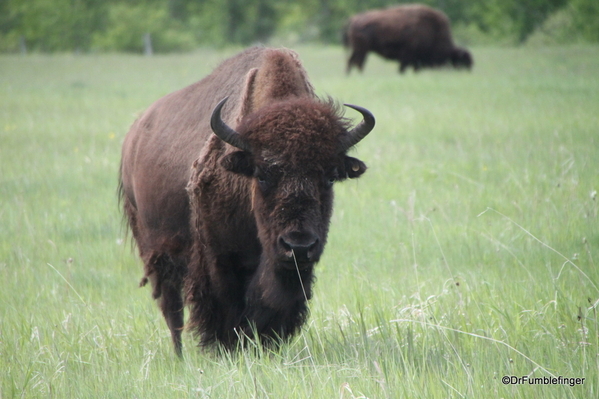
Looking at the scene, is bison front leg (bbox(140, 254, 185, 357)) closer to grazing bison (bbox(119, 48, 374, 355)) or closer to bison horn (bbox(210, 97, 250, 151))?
grazing bison (bbox(119, 48, 374, 355))

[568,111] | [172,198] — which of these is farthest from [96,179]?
[568,111]

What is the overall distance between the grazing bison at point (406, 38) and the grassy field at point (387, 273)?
1257cm

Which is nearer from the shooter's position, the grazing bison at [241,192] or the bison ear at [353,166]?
the grazing bison at [241,192]

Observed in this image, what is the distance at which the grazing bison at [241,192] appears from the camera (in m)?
3.82

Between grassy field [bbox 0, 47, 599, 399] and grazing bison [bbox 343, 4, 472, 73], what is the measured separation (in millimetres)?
12567

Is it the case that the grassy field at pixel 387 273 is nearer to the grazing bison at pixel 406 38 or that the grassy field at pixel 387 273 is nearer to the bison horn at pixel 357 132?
the bison horn at pixel 357 132

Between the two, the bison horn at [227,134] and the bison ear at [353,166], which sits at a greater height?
the bison horn at [227,134]

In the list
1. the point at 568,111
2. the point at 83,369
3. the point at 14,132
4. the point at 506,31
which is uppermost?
the point at 83,369

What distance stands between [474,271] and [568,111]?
8262 mm

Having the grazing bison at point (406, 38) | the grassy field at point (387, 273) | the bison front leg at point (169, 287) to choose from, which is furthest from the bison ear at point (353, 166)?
the grazing bison at point (406, 38)

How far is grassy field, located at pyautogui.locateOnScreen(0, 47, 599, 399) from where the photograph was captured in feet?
11.3

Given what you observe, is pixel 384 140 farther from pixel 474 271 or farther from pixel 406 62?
pixel 406 62

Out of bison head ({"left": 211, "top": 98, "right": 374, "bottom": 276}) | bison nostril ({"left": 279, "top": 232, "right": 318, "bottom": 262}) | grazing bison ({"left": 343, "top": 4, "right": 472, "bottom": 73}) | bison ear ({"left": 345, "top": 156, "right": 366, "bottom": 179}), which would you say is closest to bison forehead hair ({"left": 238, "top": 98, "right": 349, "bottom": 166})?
bison head ({"left": 211, "top": 98, "right": 374, "bottom": 276})

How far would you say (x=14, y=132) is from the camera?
13.1 metres
